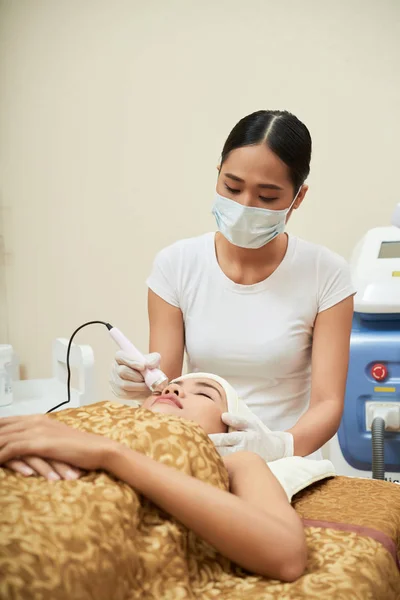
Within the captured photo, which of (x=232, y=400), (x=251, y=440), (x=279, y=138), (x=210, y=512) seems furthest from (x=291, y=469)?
(x=279, y=138)

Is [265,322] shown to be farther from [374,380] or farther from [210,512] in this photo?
[210,512]

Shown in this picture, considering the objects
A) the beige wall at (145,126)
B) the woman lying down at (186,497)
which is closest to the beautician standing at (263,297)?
the woman lying down at (186,497)

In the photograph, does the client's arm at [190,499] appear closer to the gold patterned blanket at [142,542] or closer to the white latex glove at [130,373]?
the gold patterned blanket at [142,542]

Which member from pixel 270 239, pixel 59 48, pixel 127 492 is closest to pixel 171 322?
pixel 270 239

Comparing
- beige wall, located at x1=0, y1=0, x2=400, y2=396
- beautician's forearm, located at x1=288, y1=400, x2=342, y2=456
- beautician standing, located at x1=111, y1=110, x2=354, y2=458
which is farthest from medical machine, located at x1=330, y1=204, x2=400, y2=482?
beige wall, located at x1=0, y1=0, x2=400, y2=396

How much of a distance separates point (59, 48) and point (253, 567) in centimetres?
253

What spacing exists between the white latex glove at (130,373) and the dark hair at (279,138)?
0.55 m

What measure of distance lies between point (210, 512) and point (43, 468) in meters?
0.24

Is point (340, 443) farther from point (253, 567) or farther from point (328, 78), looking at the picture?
point (328, 78)

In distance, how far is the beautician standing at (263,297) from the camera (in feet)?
5.36

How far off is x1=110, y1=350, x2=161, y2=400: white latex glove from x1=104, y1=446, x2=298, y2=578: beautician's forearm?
490mm

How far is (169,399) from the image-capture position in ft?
4.48

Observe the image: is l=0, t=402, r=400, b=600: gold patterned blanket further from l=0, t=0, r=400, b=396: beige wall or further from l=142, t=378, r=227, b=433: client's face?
l=0, t=0, r=400, b=396: beige wall

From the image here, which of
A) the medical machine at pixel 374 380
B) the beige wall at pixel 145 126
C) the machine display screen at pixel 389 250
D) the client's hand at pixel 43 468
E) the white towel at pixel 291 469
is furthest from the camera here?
the beige wall at pixel 145 126
